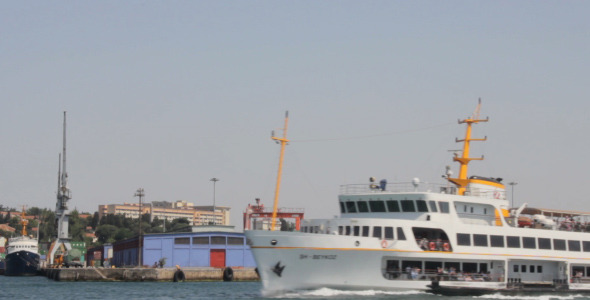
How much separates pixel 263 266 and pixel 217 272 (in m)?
37.3

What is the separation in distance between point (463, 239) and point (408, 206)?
3441 millimetres

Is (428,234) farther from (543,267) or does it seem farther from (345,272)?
(543,267)

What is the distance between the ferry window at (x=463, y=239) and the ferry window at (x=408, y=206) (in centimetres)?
282

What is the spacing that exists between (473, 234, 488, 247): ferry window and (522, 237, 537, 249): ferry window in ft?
10.4

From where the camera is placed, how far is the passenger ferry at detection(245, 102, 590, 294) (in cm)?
4066

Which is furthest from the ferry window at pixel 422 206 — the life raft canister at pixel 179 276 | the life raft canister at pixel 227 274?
the life raft canister at pixel 227 274

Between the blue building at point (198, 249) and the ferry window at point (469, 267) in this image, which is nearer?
the ferry window at point (469, 267)

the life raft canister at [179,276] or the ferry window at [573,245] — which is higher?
the ferry window at [573,245]

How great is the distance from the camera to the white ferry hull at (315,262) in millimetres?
40500

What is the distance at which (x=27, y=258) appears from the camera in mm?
115000

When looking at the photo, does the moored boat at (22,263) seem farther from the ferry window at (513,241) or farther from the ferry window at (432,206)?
the ferry window at (513,241)

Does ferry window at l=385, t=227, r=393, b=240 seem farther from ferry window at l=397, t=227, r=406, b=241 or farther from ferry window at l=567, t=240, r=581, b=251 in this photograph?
ferry window at l=567, t=240, r=581, b=251

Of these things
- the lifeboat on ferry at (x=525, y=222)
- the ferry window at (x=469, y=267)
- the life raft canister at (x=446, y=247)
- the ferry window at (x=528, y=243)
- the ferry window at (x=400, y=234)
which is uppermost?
the lifeboat on ferry at (x=525, y=222)

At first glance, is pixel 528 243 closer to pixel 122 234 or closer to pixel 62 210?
pixel 62 210
